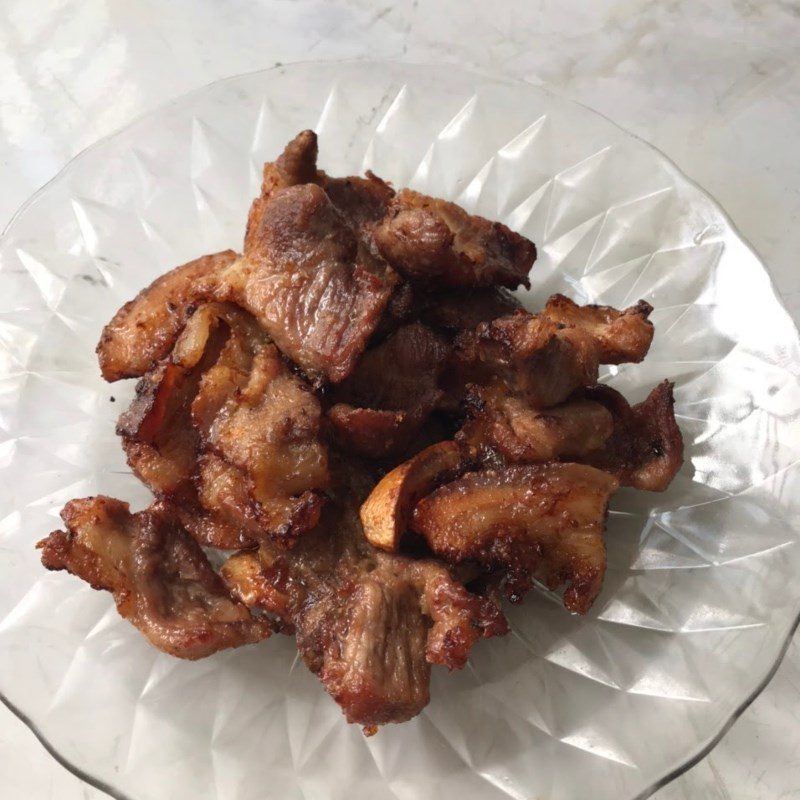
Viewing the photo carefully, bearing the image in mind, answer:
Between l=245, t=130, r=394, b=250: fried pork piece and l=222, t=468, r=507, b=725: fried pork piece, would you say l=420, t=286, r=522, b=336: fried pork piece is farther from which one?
l=222, t=468, r=507, b=725: fried pork piece

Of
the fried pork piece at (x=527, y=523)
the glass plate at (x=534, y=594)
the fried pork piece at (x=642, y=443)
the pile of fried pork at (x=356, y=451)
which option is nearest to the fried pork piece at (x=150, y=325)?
the pile of fried pork at (x=356, y=451)

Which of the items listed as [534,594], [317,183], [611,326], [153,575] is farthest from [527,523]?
[317,183]

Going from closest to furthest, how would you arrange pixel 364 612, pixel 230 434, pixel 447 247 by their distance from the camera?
pixel 364 612 < pixel 230 434 < pixel 447 247

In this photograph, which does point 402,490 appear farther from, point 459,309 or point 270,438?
point 459,309

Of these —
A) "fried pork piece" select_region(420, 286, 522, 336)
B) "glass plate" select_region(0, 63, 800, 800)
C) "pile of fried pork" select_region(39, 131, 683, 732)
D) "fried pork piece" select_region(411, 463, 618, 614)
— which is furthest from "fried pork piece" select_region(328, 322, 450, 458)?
"glass plate" select_region(0, 63, 800, 800)

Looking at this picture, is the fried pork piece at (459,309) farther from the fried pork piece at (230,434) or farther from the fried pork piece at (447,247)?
the fried pork piece at (230,434)

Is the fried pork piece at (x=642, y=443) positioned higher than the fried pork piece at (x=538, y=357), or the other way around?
the fried pork piece at (x=538, y=357)

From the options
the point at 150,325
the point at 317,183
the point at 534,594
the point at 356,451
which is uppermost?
the point at 317,183
